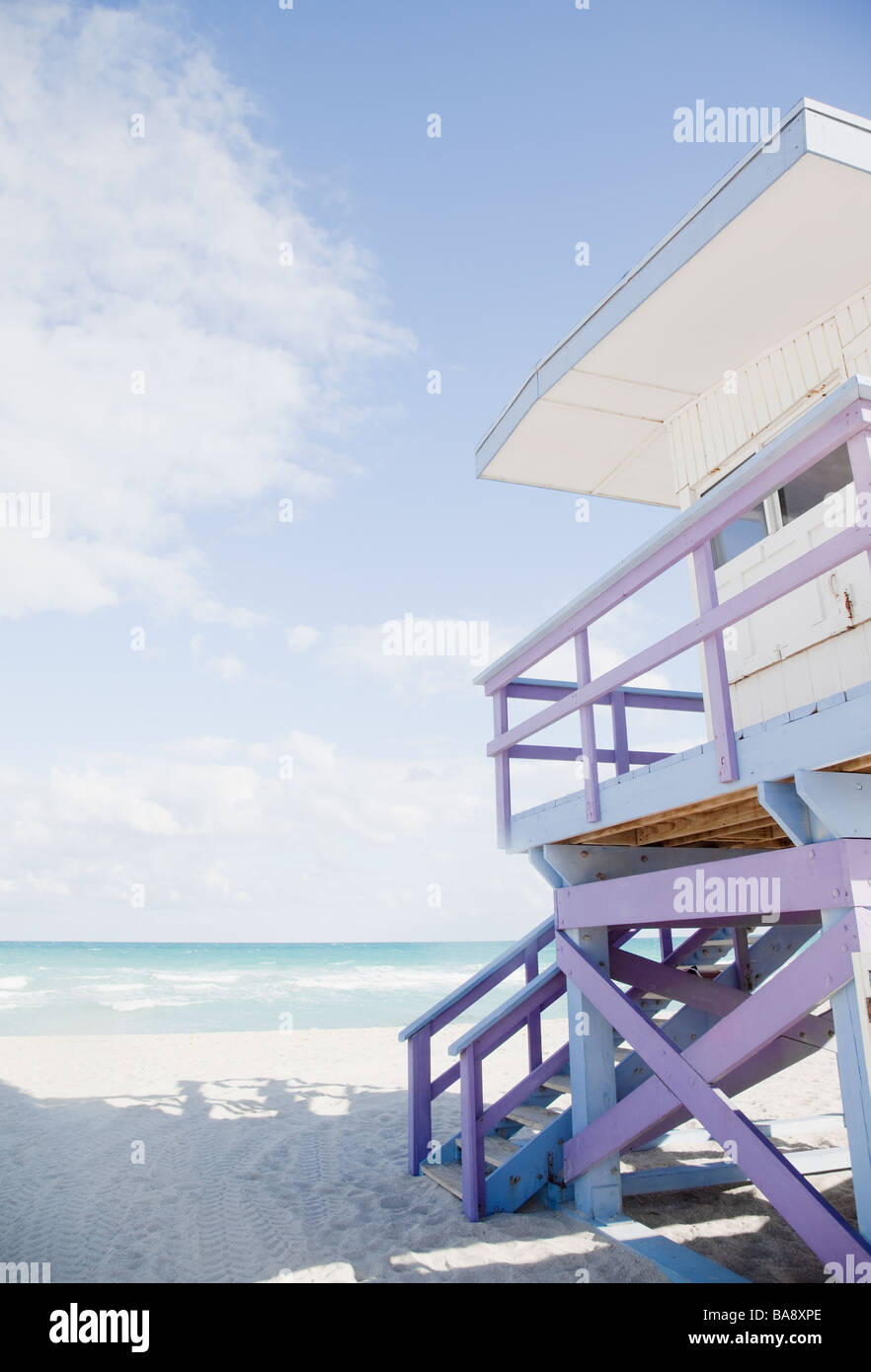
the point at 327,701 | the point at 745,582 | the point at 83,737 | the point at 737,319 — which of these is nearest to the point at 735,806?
the point at 745,582

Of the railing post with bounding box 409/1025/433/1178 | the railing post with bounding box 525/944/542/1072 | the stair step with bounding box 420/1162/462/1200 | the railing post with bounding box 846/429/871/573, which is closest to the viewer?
the railing post with bounding box 846/429/871/573

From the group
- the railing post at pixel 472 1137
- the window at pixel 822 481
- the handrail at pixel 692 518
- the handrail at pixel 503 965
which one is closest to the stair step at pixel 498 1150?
the railing post at pixel 472 1137

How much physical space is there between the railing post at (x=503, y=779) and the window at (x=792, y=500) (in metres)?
1.76

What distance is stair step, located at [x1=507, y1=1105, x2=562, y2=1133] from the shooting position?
5097 millimetres

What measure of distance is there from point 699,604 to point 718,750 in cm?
72

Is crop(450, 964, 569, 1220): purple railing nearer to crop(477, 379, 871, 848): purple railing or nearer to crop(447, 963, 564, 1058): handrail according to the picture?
crop(447, 963, 564, 1058): handrail

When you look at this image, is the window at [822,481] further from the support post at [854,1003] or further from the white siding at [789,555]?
the support post at [854,1003]

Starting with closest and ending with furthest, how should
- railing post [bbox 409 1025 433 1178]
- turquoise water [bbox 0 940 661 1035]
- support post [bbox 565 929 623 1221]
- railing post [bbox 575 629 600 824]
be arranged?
1. railing post [bbox 575 629 600 824]
2. support post [bbox 565 929 623 1221]
3. railing post [bbox 409 1025 433 1178]
4. turquoise water [bbox 0 940 661 1035]

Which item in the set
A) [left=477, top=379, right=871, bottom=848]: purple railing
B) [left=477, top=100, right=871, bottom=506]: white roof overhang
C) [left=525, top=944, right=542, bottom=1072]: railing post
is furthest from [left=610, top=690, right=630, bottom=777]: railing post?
[left=477, top=100, right=871, bottom=506]: white roof overhang

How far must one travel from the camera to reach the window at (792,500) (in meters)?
5.02

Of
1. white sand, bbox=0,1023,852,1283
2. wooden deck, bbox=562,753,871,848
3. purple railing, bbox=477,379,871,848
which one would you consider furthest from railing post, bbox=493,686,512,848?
white sand, bbox=0,1023,852,1283

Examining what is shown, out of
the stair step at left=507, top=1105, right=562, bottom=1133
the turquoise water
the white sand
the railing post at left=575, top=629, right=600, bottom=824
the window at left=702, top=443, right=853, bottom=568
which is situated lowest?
the turquoise water

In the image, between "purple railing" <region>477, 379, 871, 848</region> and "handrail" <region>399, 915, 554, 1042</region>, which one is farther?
"handrail" <region>399, 915, 554, 1042</region>

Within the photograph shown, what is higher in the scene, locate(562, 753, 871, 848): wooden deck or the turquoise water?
locate(562, 753, 871, 848): wooden deck
